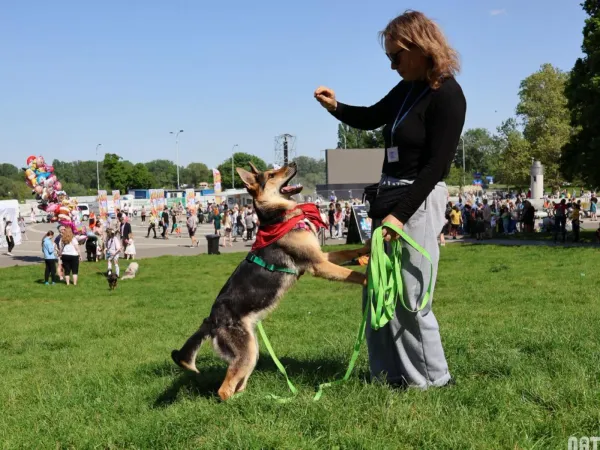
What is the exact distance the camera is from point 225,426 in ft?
11.5

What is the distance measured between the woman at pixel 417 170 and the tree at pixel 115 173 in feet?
387

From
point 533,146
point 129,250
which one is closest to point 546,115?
point 533,146

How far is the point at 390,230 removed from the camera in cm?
370

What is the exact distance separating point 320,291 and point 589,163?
17175 mm

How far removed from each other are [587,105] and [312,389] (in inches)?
997

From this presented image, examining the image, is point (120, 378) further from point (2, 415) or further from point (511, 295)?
point (511, 295)

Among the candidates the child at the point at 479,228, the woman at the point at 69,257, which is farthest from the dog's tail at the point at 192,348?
the child at the point at 479,228

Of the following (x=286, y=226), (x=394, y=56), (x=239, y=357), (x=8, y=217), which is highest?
(x=394, y=56)

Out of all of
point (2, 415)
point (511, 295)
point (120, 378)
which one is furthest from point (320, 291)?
point (2, 415)

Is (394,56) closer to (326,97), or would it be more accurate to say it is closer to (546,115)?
(326,97)

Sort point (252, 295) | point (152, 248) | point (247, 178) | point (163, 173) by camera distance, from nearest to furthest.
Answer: point (252, 295) < point (247, 178) < point (152, 248) < point (163, 173)

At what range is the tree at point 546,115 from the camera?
58562mm

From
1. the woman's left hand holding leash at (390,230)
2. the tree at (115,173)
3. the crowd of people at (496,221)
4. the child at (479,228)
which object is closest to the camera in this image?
the woman's left hand holding leash at (390,230)

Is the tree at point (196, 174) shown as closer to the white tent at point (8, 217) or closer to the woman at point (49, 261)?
the white tent at point (8, 217)
